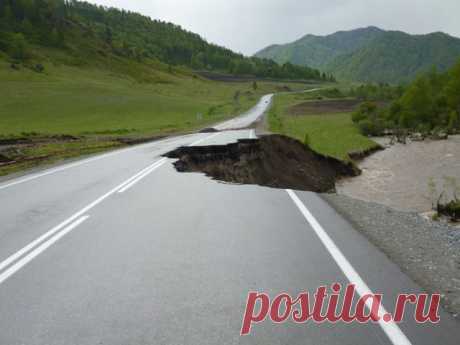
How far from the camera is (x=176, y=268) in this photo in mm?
4824

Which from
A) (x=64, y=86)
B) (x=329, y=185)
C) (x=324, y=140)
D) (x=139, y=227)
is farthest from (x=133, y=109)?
(x=139, y=227)

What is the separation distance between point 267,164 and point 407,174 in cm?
998

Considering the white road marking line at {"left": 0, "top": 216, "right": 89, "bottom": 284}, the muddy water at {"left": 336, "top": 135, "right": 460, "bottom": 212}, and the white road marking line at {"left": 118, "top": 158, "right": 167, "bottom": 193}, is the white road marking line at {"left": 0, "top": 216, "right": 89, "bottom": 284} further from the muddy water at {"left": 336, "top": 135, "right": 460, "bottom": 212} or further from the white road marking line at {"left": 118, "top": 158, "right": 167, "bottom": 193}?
the muddy water at {"left": 336, "top": 135, "right": 460, "bottom": 212}

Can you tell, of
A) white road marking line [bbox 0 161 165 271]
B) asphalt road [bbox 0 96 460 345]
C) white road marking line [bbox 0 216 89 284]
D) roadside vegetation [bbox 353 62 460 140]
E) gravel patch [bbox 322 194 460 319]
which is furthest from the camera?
roadside vegetation [bbox 353 62 460 140]

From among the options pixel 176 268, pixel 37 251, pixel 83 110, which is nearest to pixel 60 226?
pixel 37 251

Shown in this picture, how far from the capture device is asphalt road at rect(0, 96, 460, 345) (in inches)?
133

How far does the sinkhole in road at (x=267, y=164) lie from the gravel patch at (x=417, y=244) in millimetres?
4788

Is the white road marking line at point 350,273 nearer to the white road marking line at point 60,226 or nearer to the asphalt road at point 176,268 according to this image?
the asphalt road at point 176,268

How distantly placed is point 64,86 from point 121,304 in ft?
256

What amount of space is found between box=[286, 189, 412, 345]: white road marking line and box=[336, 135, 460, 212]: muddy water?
6.68m

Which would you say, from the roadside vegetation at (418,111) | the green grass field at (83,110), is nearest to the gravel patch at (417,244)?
the green grass field at (83,110)

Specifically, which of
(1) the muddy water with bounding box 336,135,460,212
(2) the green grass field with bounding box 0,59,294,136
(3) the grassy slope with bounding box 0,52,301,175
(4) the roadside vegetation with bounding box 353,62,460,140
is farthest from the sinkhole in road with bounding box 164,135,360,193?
(4) the roadside vegetation with bounding box 353,62,460,140

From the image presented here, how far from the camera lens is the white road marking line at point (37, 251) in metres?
4.78

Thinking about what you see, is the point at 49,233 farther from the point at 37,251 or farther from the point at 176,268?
the point at 176,268
